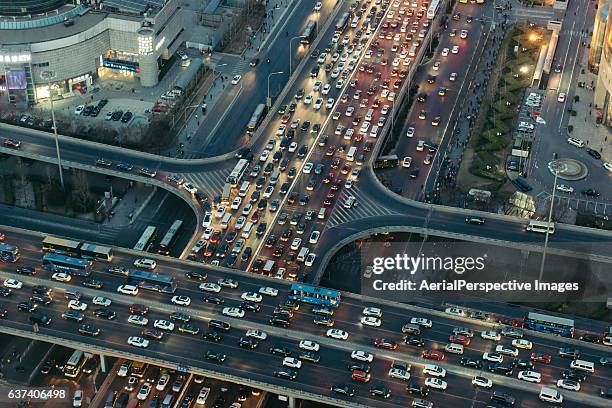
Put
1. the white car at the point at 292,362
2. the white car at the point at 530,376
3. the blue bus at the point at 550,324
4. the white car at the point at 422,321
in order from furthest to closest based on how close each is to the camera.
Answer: the blue bus at the point at 550,324 → the white car at the point at 422,321 → the white car at the point at 292,362 → the white car at the point at 530,376

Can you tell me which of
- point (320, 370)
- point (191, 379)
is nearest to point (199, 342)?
point (191, 379)

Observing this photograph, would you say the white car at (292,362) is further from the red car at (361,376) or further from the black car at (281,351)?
the red car at (361,376)

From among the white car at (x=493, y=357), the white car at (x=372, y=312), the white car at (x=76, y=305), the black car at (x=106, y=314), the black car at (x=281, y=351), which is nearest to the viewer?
the white car at (x=493, y=357)

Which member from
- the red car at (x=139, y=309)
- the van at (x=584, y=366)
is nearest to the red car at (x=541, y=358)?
the van at (x=584, y=366)

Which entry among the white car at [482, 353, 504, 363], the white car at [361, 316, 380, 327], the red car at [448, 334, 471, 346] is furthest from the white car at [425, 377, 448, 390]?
the white car at [361, 316, 380, 327]

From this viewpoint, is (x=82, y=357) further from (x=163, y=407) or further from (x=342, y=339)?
(x=342, y=339)

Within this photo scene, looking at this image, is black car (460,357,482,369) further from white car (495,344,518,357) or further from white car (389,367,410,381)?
white car (389,367,410,381)
